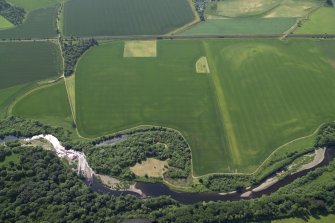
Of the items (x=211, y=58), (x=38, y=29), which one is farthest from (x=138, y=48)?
(x=38, y=29)

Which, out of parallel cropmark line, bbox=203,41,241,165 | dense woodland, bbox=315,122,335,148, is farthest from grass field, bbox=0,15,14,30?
dense woodland, bbox=315,122,335,148

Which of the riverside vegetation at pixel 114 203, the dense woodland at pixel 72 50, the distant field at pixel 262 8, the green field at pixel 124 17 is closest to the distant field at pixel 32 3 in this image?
the green field at pixel 124 17

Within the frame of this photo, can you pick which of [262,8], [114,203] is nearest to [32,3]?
[262,8]

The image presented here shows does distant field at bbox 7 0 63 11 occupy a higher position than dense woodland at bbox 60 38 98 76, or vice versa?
distant field at bbox 7 0 63 11

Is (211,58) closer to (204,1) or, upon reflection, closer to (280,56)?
(280,56)

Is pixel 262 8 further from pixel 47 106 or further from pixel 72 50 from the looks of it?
pixel 47 106

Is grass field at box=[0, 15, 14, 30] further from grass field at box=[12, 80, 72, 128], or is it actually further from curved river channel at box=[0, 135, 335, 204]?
curved river channel at box=[0, 135, 335, 204]

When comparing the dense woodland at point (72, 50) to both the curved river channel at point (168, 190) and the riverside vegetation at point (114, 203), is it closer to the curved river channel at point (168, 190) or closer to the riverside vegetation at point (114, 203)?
the curved river channel at point (168, 190)

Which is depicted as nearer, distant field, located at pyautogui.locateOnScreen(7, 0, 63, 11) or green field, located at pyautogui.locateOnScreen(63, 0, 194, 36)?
green field, located at pyautogui.locateOnScreen(63, 0, 194, 36)
